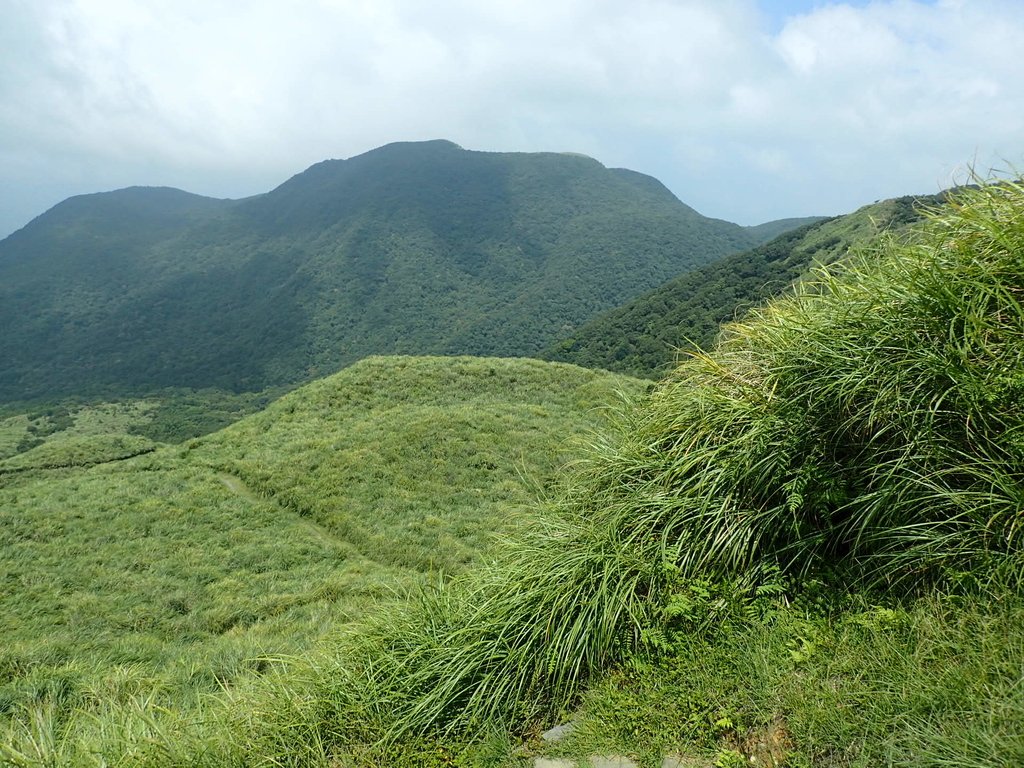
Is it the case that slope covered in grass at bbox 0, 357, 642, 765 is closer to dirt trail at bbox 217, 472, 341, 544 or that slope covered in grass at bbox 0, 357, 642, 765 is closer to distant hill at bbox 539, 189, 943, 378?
dirt trail at bbox 217, 472, 341, 544

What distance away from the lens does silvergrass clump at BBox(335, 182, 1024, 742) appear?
2.67m

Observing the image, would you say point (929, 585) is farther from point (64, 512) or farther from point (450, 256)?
point (450, 256)

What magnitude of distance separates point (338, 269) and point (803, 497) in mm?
111770

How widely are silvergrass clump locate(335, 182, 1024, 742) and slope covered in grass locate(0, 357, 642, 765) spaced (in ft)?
4.19

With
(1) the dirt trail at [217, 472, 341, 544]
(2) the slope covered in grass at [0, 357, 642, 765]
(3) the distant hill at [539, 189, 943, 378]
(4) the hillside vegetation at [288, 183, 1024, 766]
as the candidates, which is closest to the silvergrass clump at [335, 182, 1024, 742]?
(4) the hillside vegetation at [288, 183, 1024, 766]

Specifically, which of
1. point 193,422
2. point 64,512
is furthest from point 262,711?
point 193,422

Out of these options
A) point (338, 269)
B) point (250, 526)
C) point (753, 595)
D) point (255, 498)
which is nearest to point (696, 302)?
point (255, 498)

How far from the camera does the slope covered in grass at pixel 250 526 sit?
506 centimetres

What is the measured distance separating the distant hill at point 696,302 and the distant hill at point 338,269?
26.6 meters

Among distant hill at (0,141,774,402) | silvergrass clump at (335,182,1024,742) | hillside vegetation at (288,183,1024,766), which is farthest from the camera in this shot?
distant hill at (0,141,774,402)

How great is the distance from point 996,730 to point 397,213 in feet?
427

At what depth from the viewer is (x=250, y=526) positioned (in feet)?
33.7

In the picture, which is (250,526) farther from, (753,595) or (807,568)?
(807,568)

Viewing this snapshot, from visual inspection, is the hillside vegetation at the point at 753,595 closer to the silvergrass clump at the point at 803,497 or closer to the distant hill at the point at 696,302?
the silvergrass clump at the point at 803,497
